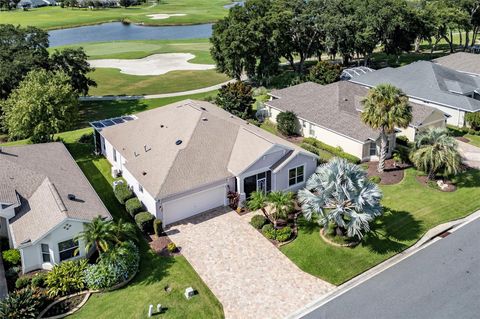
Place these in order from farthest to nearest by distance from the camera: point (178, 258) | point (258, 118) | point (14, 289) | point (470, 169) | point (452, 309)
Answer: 1. point (258, 118)
2. point (470, 169)
3. point (178, 258)
4. point (14, 289)
5. point (452, 309)

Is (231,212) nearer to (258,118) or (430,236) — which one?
(430,236)

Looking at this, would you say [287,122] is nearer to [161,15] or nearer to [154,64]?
[154,64]

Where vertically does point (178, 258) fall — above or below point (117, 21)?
below

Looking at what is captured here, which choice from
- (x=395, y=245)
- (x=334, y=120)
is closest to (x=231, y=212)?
(x=395, y=245)

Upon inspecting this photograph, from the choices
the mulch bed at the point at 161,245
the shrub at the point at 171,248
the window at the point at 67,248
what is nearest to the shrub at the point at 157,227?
the mulch bed at the point at 161,245

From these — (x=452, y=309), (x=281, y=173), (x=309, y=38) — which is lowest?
(x=452, y=309)

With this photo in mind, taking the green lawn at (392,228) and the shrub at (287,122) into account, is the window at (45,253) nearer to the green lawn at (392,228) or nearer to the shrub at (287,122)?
the green lawn at (392,228)
